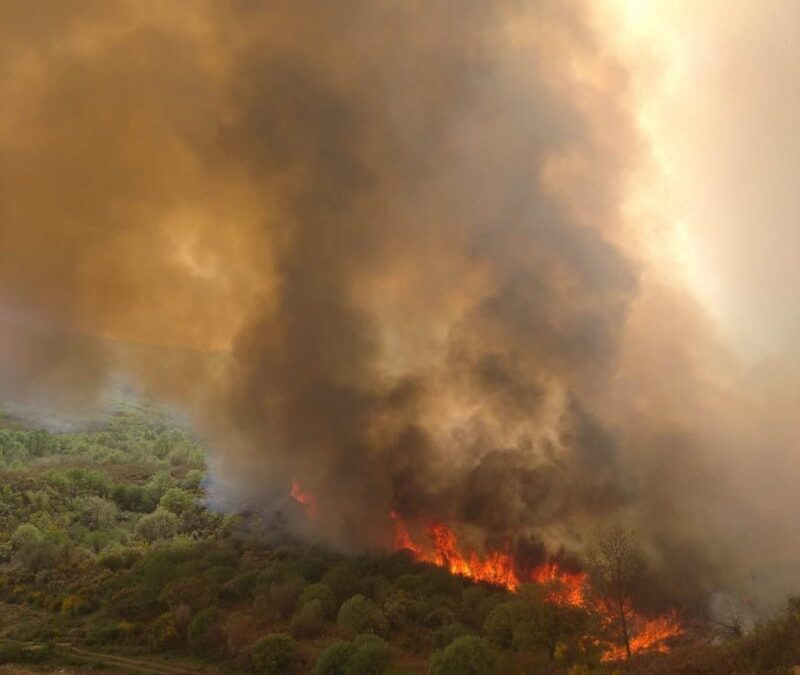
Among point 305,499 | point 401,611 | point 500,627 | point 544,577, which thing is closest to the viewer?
point 500,627

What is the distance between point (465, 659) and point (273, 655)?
6701 mm

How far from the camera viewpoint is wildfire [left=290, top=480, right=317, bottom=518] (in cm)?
3894

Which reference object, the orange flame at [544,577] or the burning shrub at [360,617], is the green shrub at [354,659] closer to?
the burning shrub at [360,617]

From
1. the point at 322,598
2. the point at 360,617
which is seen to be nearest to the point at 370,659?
the point at 360,617

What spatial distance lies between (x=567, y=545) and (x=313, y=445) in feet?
56.8

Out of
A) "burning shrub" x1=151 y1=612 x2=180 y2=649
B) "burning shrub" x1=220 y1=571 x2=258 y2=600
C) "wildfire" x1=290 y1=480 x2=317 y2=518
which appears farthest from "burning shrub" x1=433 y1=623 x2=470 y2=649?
"wildfire" x1=290 y1=480 x2=317 y2=518

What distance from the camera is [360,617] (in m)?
23.7

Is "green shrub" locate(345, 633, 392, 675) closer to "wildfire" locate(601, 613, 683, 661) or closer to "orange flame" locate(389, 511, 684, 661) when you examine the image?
"orange flame" locate(389, 511, 684, 661)

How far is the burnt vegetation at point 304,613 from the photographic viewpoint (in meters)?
19.3

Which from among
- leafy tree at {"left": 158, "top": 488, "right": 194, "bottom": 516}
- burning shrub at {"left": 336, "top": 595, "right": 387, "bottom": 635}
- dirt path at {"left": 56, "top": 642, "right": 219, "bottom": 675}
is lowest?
dirt path at {"left": 56, "top": 642, "right": 219, "bottom": 675}

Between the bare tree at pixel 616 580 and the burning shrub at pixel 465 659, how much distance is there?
16.4 ft

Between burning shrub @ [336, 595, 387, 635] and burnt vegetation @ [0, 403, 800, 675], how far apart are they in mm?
50

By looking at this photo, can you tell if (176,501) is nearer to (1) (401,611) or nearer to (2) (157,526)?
(2) (157,526)

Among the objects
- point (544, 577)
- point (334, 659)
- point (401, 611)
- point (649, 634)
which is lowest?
point (334, 659)
